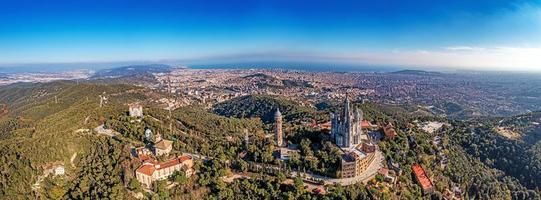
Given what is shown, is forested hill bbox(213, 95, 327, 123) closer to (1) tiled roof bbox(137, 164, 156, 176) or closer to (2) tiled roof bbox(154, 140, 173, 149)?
(2) tiled roof bbox(154, 140, 173, 149)

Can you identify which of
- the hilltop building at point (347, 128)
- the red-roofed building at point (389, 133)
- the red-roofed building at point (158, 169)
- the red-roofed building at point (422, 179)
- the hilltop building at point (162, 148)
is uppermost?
the hilltop building at point (347, 128)

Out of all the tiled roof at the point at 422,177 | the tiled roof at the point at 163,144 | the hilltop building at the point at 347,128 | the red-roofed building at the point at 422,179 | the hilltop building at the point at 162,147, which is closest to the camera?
the red-roofed building at the point at 422,179

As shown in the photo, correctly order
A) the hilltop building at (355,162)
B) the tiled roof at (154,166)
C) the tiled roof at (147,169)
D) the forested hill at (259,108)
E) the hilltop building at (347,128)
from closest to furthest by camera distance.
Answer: the tiled roof at (147,169)
the tiled roof at (154,166)
the hilltop building at (355,162)
the hilltop building at (347,128)
the forested hill at (259,108)

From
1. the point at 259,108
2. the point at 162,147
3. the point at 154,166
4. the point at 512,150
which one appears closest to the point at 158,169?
the point at 154,166

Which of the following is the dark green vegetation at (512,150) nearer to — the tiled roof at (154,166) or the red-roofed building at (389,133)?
the red-roofed building at (389,133)

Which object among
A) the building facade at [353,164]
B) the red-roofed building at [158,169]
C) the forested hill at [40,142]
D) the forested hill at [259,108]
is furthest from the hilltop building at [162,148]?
the forested hill at [259,108]

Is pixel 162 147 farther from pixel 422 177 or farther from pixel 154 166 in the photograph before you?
pixel 422 177

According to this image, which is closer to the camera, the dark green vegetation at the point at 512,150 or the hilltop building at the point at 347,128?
the hilltop building at the point at 347,128
